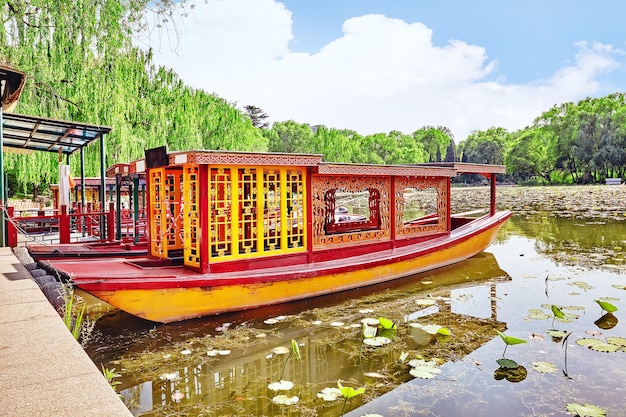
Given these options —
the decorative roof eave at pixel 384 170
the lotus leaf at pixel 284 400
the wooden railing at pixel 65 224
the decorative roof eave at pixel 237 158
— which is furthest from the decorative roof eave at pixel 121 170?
the lotus leaf at pixel 284 400

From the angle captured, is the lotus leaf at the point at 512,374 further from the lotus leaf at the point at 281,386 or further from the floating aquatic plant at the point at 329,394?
the lotus leaf at the point at 281,386

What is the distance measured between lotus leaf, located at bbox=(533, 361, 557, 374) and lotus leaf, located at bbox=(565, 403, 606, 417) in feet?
1.97

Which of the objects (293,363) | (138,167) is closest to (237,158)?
(138,167)

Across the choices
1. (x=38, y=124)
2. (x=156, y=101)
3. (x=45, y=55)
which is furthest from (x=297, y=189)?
(x=156, y=101)

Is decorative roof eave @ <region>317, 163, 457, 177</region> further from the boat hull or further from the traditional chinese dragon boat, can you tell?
the boat hull

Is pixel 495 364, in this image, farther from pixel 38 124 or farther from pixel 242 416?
pixel 38 124

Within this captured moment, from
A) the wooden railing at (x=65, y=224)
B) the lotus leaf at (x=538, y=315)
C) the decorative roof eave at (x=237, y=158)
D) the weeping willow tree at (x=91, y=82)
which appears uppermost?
the weeping willow tree at (x=91, y=82)

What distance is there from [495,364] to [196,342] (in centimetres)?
304

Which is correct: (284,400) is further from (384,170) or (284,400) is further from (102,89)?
(102,89)

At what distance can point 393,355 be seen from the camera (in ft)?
14.4

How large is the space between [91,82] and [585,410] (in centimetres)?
1198

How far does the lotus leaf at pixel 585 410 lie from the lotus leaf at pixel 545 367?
60 cm

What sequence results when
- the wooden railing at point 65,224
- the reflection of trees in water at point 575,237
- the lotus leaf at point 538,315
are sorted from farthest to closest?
the reflection of trees in water at point 575,237
the wooden railing at point 65,224
the lotus leaf at point 538,315

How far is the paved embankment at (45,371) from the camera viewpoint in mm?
1949
